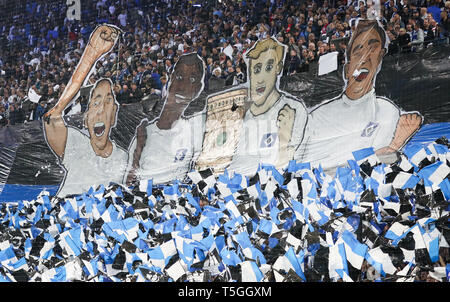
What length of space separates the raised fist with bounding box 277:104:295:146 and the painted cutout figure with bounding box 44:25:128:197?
2357 mm

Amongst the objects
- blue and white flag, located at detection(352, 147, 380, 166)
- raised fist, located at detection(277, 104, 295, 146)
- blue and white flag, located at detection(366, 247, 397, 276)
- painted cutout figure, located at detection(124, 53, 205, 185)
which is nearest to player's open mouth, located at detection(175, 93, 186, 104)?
painted cutout figure, located at detection(124, 53, 205, 185)

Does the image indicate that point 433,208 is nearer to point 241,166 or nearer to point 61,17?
point 241,166

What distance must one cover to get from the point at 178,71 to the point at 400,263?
4997 millimetres

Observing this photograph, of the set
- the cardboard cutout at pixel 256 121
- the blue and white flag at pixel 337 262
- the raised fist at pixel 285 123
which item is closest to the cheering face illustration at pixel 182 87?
the cardboard cutout at pixel 256 121

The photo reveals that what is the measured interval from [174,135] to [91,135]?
62.6 inches

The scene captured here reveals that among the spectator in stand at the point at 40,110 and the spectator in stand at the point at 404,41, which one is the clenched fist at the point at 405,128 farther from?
the spectator in stand at the point at 40,110

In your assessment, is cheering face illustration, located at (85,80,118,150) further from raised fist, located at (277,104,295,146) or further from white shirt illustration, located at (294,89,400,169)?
white shirt illustration, located at (294,89,400,169)

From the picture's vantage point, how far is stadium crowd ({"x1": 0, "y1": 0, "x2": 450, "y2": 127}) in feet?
20.4

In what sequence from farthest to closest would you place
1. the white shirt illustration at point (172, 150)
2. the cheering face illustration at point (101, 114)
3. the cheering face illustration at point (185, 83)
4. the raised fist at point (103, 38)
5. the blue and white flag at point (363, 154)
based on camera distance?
the raised fist at point (103, 38) → the cheering face illustration at point (101, 114) → the cheering face illustration at point (185, 83) → the white shirt illustration at point (172, 150) → the blue and white flag at point (363, 154)

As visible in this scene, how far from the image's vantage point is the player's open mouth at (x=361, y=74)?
6.11m

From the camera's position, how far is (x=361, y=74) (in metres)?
6.14

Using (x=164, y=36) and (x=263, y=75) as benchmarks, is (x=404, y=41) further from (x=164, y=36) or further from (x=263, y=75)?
(x=164, y=36)

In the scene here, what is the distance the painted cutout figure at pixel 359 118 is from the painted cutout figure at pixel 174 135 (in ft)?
5.05
